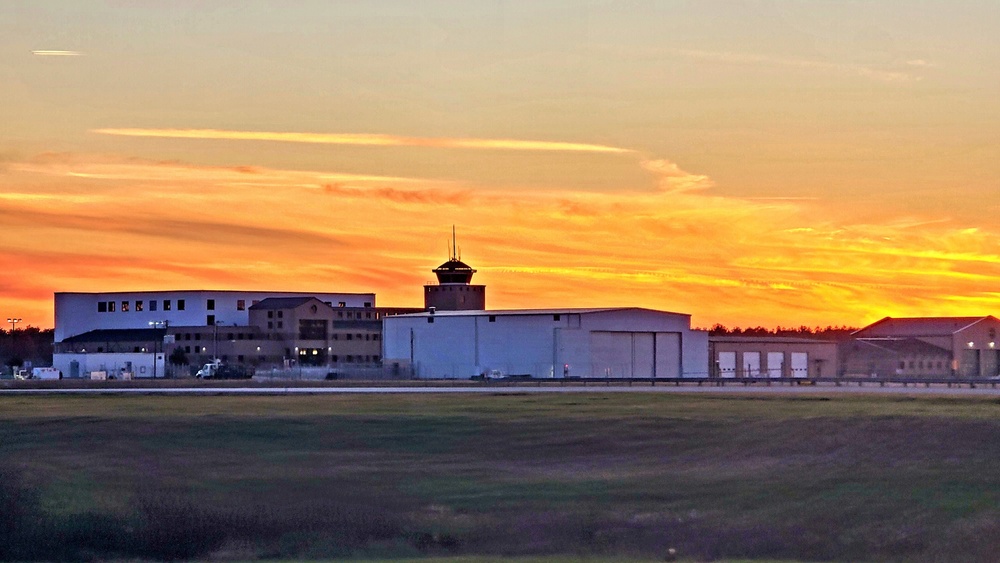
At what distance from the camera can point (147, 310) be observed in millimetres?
163625

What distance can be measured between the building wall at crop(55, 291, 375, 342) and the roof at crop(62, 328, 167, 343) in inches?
66.2

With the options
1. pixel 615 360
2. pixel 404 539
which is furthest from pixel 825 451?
pixel 615 360

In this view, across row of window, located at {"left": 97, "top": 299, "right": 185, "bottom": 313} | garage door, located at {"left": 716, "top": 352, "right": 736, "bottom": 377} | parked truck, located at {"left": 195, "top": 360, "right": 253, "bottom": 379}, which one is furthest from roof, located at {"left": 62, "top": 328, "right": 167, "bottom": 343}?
garage door, located at {"left": 716, "top": 352, "right": 736, "bottom": 377}

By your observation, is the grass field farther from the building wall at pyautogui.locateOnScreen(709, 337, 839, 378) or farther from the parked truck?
the building wall at pyautogui.locateOnScreen(709, 337, 839, 378)

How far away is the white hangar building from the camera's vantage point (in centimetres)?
12744

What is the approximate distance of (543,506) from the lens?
36.6m

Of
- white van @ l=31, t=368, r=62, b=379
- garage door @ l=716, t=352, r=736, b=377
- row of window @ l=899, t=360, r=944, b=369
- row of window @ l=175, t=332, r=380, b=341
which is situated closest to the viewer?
garage door @ l=716, t=352, r=736, b=377

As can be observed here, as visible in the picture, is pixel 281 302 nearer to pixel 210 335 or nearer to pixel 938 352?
pixel 210 335

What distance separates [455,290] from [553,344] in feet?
153

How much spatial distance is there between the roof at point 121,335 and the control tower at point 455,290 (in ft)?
111

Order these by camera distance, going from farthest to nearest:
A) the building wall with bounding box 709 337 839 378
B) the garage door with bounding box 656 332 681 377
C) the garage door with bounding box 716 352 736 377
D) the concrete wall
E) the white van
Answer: the concrete wall < the white van < the building wall with bounding box 709 337 839 378 < the garage door with bounding box 716 352 736 377 < the garage door with bounding box 656 332 681 377

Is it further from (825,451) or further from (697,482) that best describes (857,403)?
(697,482)

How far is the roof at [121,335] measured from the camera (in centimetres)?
15762

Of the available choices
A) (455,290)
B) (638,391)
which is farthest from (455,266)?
(638,391)
